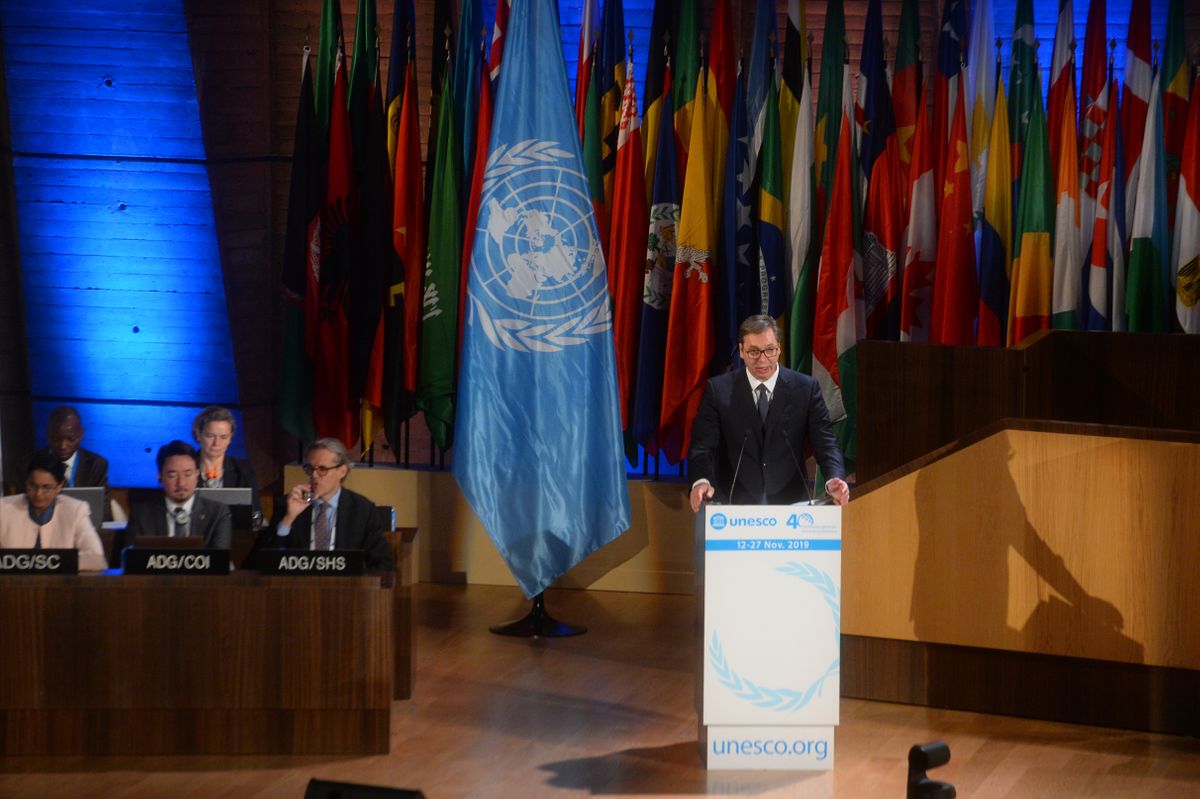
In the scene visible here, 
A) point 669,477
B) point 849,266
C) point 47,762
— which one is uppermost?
point 849,266

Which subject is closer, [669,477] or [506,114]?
[506,114]

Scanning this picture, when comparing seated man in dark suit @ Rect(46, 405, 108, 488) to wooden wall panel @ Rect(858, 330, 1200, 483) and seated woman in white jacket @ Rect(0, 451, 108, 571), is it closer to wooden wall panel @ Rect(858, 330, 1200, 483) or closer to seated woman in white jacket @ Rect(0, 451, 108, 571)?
seated woman in white jacket @ Rect(0, 451, 108, 571)

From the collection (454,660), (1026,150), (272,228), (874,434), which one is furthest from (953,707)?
(272,228)

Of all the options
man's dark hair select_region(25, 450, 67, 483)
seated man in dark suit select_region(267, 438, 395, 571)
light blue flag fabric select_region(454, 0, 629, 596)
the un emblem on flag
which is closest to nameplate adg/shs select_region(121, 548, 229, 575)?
seated man in dark suit select_region(267, 438, 395, 571)

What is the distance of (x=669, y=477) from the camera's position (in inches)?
318

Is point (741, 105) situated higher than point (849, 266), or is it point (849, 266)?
point (741, 105)

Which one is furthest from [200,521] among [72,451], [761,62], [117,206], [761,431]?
[761,62]

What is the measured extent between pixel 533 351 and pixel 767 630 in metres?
2.35

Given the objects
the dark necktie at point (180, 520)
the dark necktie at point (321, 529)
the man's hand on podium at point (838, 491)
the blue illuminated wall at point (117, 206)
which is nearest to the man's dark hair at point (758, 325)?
the man's hand on podium at point (838, 491)

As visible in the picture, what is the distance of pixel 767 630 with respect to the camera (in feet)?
15.7

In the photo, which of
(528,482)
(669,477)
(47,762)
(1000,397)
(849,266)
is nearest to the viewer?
(47,762)

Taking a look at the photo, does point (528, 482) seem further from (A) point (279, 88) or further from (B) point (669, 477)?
(A) point (279, 88)

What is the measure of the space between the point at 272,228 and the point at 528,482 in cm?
263

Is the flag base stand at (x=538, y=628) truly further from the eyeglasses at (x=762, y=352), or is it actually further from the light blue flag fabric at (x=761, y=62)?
the light blue flag fabric at (x=761, y=62)
